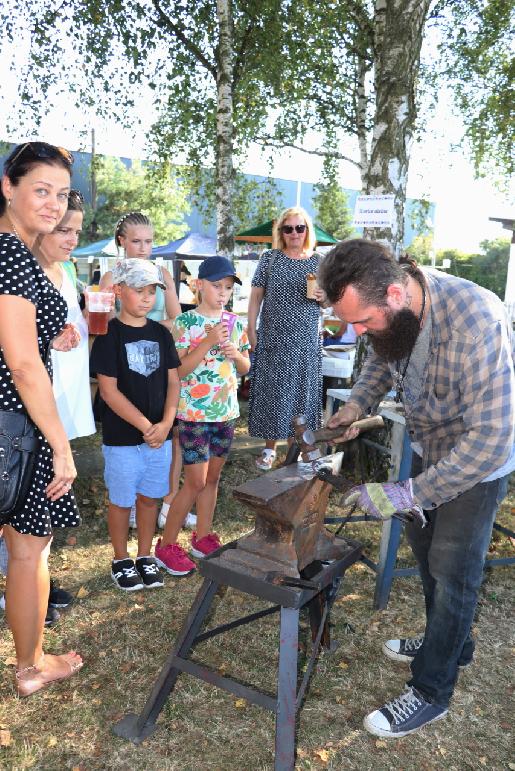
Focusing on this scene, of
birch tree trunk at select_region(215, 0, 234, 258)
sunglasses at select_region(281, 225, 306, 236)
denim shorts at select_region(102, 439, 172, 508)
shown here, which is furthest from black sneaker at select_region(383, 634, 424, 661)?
birch tree trunk at select_region(215, 0, 234, 258)

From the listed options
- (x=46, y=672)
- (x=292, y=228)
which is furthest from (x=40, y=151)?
(x=292, y=228)

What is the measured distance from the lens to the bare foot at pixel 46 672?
2.34 m

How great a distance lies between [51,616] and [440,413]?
6.97 feet

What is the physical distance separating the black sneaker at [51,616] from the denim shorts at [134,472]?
0.60 meters

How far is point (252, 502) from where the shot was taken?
1.98 m

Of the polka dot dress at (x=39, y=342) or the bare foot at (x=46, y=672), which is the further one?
the bare foot at (x=46, y=672)

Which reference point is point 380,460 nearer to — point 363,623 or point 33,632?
point 363,623

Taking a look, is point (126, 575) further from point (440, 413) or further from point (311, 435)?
point (440, 413)

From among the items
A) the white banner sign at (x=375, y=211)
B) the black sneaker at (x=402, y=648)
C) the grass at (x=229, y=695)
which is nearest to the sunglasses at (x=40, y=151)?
the grass at (x=229, y=695)

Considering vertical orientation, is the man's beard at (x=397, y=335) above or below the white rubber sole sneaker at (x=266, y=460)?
above

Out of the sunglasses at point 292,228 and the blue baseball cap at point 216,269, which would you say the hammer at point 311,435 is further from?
the sunglasses at point 292,228

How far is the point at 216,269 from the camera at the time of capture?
128 inches

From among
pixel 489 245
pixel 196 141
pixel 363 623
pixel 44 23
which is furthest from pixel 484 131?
pixel 489 245

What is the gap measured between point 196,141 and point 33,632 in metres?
8.81
